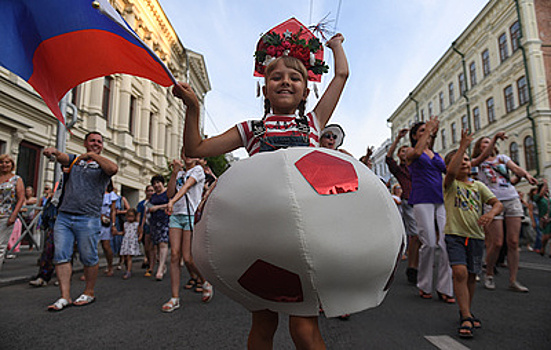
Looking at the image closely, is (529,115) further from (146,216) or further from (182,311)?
(182,311)

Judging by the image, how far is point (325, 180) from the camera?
1225 mm

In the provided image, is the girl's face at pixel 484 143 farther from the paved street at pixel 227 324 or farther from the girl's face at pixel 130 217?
the girl's face at pixel 130 217

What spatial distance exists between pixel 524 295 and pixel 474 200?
1.74 meters

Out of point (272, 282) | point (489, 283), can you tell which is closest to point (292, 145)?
point (272, 282)

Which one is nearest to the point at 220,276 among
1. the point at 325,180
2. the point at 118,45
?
the point at 325,180

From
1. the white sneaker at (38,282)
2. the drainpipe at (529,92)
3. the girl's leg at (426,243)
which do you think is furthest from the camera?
the drainpipe at (529,92)

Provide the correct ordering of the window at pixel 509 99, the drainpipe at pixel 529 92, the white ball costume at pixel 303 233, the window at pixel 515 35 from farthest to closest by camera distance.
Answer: the window at pixel 509 99 < the window at pixel 515 35 < the drainpipe at pixel 529 92 < the white ball costume at pixel 303 233

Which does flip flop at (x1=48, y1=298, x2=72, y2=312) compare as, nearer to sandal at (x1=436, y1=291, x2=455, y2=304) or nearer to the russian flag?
the russian flag

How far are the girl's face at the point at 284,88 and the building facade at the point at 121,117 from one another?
616 centimetres

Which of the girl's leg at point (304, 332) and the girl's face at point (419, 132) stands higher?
the girl's face at point (419, 132)

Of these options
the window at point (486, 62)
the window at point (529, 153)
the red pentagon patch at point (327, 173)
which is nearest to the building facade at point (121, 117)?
the red pentagon patch at point (327, 173)

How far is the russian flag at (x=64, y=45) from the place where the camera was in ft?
6.64

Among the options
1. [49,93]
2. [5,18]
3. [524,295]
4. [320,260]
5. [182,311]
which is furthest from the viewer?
[524,295]

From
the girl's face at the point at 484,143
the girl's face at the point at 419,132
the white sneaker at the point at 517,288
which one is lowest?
the white sneaker at the point at 517,288
